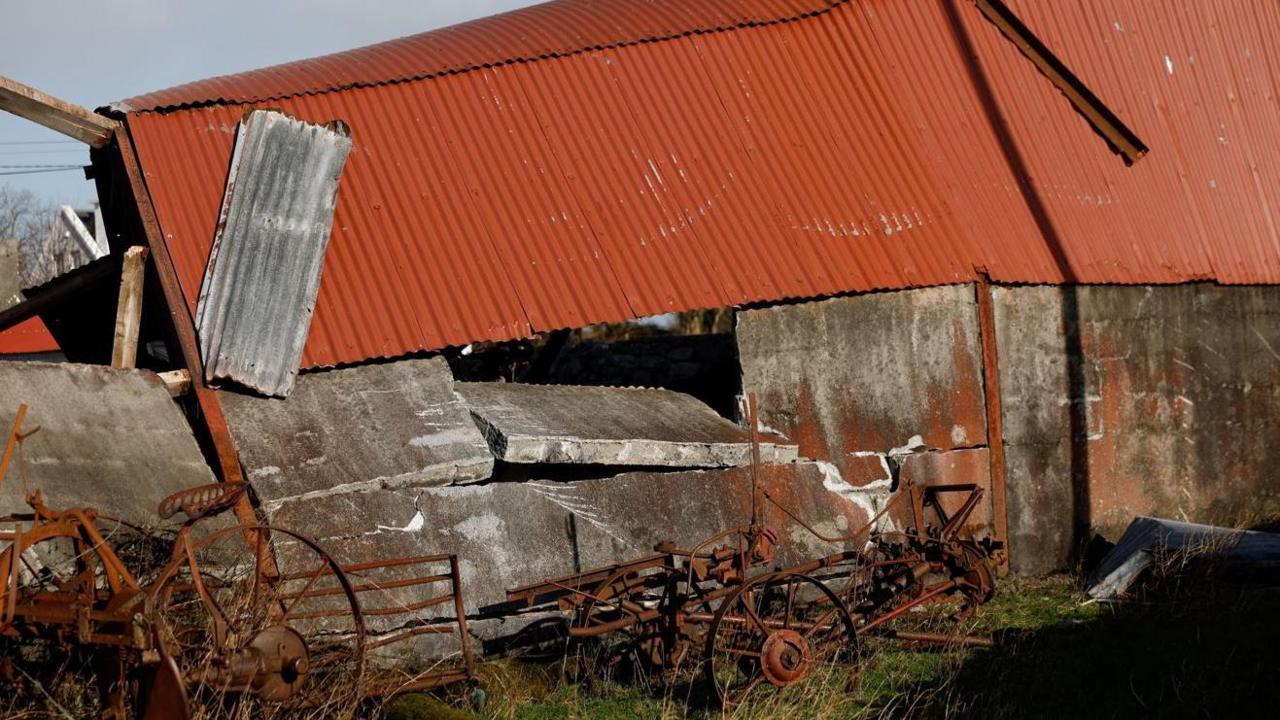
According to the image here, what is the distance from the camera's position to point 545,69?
39.4 feet

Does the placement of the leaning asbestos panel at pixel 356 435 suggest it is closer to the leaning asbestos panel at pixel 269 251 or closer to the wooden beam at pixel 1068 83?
the leaning asbestos panel at pixel 269 251

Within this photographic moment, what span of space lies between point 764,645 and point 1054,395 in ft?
16.6

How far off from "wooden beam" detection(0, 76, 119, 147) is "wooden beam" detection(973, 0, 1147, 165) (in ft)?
27.7

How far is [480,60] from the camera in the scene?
39.1ft

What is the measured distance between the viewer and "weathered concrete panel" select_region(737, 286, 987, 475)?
1075 centimetres

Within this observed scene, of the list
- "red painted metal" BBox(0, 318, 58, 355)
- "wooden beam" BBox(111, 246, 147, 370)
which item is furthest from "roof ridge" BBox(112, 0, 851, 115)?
"red painted metal" BBox(0, 318, 58, 355)

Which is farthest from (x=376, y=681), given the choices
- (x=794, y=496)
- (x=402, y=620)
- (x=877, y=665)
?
(x=794, y=496)

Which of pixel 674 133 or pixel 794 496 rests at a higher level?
pixel 674 133

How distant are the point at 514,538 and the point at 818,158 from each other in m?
4.80

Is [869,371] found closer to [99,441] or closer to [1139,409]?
[1139,409]

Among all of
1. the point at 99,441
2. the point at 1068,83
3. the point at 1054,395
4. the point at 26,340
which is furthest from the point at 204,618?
the point at 26,340

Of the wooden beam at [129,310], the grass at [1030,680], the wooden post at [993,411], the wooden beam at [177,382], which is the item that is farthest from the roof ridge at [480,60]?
the grass at [1030,680]

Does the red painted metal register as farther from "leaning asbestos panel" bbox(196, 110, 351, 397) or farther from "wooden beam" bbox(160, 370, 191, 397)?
"wooden beam" bbox(160, 370, 191, 397)

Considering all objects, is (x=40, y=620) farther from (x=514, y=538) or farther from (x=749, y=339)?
(x=749, y=339)
